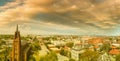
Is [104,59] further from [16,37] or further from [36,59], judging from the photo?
[16,37]

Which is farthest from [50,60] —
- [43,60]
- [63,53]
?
[63,53]

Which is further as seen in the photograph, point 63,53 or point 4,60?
point 63,53

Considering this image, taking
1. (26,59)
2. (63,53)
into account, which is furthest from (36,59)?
(63,53)

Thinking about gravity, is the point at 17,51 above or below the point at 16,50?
below

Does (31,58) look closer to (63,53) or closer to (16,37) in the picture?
(16,37)

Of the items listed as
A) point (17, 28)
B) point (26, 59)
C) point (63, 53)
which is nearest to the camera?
point (17, 28)

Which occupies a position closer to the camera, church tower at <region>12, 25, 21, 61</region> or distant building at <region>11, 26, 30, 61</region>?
distant building at <region>11, 26, 30, 61</region>

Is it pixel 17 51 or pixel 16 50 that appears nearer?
pixel 17 51

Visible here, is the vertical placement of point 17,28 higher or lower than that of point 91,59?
higher

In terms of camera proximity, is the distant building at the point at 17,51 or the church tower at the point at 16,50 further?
the church tower at the point at 16,50

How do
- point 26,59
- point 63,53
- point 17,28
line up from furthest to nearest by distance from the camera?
point 63,53
point 26,59
point 17,28
